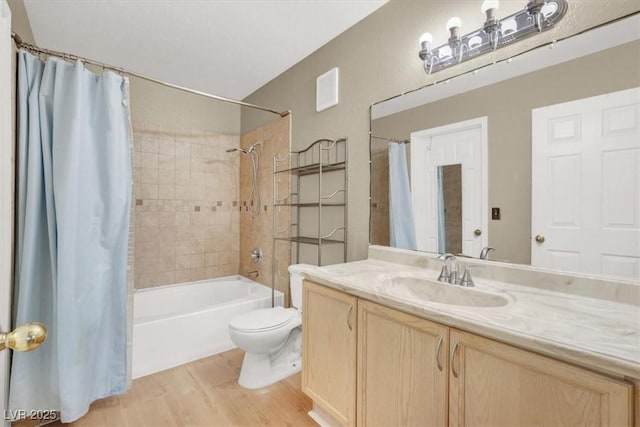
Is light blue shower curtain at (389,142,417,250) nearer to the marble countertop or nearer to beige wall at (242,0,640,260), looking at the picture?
beige wall at (242,0,640,260)

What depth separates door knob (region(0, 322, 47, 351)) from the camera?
1.77 ft

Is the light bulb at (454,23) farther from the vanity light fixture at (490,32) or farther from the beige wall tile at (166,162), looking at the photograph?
the beige wall tile at (166,162)

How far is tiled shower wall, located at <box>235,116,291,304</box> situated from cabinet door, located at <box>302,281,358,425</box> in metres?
1.09

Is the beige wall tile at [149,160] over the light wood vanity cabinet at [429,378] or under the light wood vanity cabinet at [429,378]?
over

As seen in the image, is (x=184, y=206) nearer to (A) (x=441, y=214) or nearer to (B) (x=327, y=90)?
(B) (x=327, y=90)

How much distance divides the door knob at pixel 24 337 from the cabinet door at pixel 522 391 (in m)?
1.07

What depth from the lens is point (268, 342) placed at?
1893 millimetres

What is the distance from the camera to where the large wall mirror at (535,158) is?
1.03m

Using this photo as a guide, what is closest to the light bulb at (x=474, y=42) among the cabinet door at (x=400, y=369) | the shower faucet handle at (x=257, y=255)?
the cabinet door at (x=400, y=369)

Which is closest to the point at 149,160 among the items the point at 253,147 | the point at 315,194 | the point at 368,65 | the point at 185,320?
the point at 253,147

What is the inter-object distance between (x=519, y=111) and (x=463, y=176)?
1.16 ft

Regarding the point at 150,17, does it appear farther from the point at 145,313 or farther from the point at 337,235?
the point at 145,313

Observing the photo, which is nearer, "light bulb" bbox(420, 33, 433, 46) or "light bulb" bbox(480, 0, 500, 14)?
"light bulb" bbox(480, 0, 500, 14)

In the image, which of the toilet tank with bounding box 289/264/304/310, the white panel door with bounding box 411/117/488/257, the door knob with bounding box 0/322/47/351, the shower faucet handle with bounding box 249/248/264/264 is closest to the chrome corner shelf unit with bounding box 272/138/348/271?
the toilet tank with bounding box 289/264/304/310
